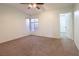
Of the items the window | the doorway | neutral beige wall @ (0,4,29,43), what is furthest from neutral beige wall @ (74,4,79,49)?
neutral beige wall @ (0,4,29,43)

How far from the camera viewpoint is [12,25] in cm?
218

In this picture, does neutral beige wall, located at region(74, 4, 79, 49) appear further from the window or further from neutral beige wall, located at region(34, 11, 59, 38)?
the window

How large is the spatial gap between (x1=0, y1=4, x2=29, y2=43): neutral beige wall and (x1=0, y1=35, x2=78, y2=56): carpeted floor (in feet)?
0.34

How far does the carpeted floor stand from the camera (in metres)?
2.04

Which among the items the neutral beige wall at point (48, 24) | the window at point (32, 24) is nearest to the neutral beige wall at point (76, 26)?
the neutral beige wall at point (48, 24)

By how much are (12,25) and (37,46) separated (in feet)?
2.13

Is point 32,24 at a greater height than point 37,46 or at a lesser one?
greater

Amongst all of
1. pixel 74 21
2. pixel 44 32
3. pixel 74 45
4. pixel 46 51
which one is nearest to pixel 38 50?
pixel 46 51

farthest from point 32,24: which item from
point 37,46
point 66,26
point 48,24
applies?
point 66,26

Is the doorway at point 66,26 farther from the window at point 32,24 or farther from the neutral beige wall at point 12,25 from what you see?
the neutral beige wall at point 12,25

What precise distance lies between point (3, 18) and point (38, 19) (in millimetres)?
693

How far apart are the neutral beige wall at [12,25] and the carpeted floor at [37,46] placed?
10 centimetres

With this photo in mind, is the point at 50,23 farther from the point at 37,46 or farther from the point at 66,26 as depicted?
the point at 37,46

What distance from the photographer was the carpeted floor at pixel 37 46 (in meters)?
2.04
